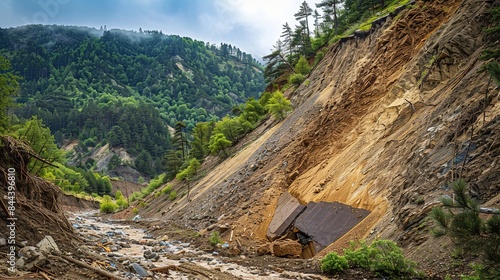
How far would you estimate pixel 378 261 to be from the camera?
10.7 meters

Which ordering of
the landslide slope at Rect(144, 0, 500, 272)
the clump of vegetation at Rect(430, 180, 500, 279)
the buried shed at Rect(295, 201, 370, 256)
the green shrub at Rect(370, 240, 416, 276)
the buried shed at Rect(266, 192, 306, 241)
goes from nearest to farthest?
the clump of vegetation at Rect(430, 180, 500, 279) → the green shrub at Rect(370, 240, 416, 276) → the landslide slope at Rect(144, 0, 500, 272) → the buried shed at Rect(295, 201, 370, 256) → the buried shed at Rect(266, 192, 306, 241)

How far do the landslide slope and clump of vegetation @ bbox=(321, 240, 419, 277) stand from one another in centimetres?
81

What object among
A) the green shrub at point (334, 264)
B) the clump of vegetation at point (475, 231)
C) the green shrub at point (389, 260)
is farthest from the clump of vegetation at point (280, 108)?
the clump of vegetation at point (475, 231)

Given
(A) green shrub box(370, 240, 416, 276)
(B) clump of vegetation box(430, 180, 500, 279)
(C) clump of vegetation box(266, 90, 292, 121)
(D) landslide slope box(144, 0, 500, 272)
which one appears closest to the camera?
(B) clump of vegetation box(430, 180, 500, 279)

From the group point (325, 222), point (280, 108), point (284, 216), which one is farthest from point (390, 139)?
point (280, 108)

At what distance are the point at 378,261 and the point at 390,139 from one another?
304 inches

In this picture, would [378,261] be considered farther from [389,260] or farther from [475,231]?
[475,231]

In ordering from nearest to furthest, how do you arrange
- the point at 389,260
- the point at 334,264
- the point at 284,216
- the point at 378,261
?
the point at 389,260
the point at 378,261
the point at 334,264
the point at 284,216

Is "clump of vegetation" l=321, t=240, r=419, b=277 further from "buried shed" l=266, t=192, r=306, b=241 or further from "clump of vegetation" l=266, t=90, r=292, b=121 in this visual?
"clump of vegetation" l=266, t=90, r=292, b=121

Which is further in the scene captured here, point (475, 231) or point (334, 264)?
point (334, 264)

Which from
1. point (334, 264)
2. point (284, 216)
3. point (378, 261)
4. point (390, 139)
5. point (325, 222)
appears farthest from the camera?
point (284, 216)

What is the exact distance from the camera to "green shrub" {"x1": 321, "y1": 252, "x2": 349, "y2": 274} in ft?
37.1

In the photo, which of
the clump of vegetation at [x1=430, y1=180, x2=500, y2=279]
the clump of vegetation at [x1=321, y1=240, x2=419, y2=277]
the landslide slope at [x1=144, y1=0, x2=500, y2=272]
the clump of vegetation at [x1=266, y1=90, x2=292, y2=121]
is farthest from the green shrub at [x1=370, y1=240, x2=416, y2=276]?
the clump of vegetation at [x1=266, y1=90, x2=292, y2=121]

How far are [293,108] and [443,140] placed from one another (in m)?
21.6
